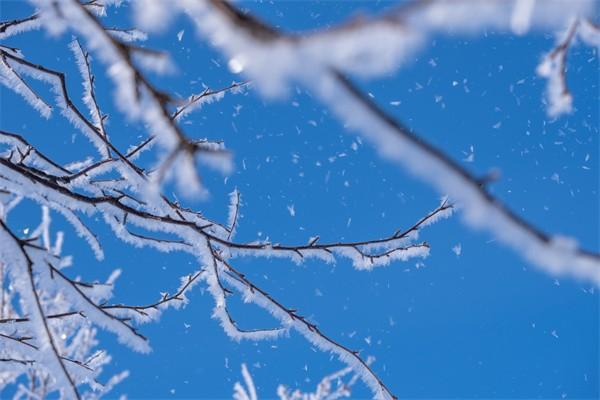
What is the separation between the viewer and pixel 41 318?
159 cm

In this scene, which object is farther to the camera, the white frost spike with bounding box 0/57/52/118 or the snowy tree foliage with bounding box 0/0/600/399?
the white frost spike with bounding box 0/57/52/118

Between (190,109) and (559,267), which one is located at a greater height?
(190,109)

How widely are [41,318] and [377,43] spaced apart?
141 cm

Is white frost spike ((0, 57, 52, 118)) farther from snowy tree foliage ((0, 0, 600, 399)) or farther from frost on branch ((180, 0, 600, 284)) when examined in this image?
frost on branch ((180, 0, 600, 284))

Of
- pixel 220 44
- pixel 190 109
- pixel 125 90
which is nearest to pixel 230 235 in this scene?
pixel 190 109

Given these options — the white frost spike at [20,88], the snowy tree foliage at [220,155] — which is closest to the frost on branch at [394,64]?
the snowy tree foliage at [220,155]

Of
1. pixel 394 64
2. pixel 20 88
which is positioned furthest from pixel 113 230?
pixel 394 64

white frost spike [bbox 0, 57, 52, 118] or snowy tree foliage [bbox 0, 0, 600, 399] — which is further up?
white frost spike [bbox 0, 57, 52, 118]

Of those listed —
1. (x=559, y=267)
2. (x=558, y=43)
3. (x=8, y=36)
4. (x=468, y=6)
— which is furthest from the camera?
(x=8, y=36)

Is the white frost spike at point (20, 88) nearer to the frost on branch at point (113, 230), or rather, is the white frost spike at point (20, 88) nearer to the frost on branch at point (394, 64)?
the frost on branch at point (113, 230)

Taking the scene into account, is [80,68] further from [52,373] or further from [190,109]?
[52,373]

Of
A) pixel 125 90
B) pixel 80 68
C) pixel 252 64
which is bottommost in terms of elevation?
pixel 252 64

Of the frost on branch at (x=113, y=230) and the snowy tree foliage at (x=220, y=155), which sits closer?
the snowy tree foliage at (x=220, y=155)

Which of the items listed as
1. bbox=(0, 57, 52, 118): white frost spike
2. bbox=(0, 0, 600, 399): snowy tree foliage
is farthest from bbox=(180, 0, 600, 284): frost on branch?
bbox=(0, 57, 52, 118): white frost spike
